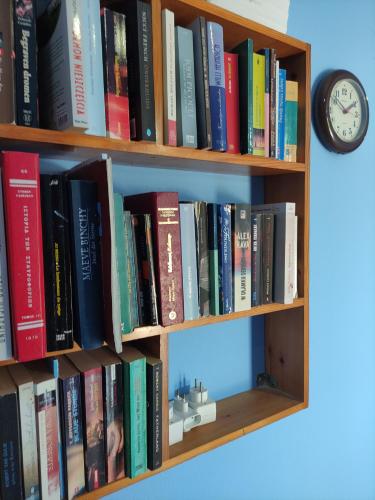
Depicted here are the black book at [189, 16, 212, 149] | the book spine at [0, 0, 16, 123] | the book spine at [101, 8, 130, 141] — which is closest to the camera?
the book spine at [0, 0, 16, 123]

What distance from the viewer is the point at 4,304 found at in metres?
0.60

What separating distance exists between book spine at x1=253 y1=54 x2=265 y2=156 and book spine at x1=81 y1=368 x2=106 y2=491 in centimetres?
60

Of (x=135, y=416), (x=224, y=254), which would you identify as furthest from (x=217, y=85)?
(x=135, y=416)

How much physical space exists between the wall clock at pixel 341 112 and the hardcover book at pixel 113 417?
101 centimetres

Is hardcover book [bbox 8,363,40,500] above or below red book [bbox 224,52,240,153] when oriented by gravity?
below

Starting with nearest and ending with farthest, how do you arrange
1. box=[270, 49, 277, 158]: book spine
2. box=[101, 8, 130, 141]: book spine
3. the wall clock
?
1. box=[101, 8, 130, 141]: book spine
2. box=[270, 49, 277, 158]: book spine
3. the wall clock

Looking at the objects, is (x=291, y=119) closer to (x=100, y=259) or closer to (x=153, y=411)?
(x=100, y=259)

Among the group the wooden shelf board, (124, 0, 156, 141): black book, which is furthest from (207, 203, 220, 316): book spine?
(124, 0, 156, 141): black book

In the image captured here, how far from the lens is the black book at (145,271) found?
77 cm

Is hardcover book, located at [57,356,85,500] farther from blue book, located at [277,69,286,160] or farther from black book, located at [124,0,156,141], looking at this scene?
blue book, located at [277,69,286,160]

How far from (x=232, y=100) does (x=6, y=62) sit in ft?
1.58

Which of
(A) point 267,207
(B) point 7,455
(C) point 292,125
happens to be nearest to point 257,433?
(A) point 267,207

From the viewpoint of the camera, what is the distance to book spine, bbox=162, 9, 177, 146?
0.75 metres

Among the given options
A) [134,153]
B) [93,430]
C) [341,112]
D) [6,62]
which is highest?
[341,112]
